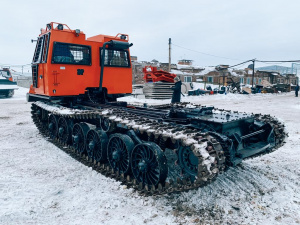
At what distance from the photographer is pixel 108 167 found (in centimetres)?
552

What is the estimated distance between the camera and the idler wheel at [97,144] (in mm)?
5719

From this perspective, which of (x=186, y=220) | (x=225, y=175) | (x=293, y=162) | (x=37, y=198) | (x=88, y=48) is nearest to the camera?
(x=186, y=220)

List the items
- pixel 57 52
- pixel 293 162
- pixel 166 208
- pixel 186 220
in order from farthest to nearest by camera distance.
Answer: pixel 57 52
pixel 293 162
pixel 166 208
pixel 186 220

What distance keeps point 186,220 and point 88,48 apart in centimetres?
596

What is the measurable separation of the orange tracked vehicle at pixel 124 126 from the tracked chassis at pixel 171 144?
13 millimetres

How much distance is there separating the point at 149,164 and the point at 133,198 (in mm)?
656

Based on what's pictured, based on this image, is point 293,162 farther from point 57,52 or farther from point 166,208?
point 57,52

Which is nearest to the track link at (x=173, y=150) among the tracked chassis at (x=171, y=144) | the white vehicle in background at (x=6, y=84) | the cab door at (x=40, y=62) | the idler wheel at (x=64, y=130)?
the tracked chassis at (x=171, y=144)

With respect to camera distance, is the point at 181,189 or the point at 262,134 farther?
→ the point at 262,134

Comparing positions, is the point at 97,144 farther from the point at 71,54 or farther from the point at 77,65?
the point at 71,54

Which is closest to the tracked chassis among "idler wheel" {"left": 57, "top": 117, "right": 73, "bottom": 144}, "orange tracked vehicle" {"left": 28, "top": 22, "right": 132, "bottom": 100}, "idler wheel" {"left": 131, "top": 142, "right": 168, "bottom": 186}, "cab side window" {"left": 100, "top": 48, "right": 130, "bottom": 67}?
"idler wheel" {"left": 131, "top": 142, "right": 168, "bottom": 186}

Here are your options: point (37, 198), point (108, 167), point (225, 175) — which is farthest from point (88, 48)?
point (225, 175)

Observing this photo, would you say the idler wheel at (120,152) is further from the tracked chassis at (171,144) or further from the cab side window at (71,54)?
the cab side window at (71,54)

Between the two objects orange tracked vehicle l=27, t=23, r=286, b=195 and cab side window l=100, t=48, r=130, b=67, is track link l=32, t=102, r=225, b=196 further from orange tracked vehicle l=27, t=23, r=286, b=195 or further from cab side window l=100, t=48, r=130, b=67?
cab side window l=100, t=48, r=130, b=67
